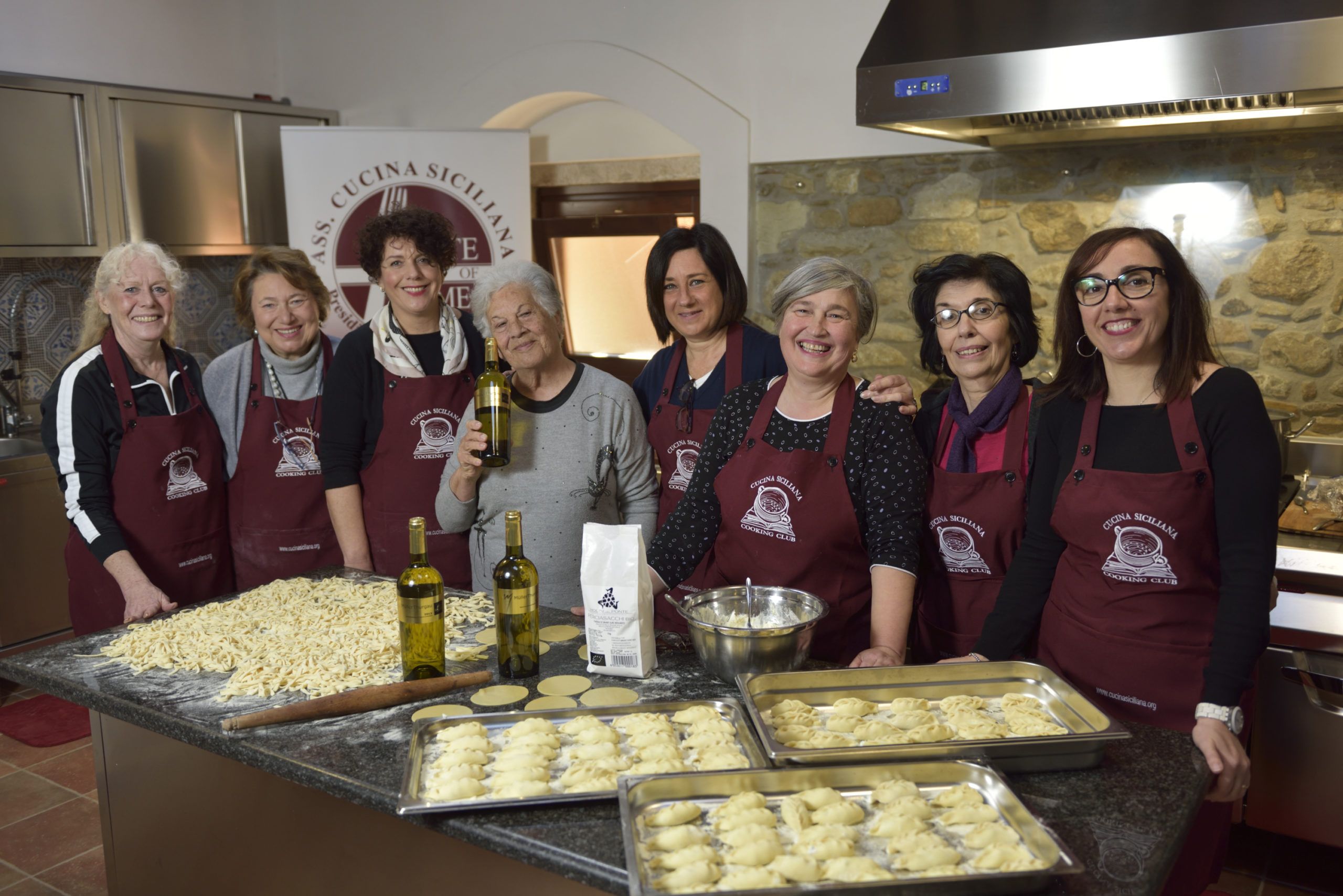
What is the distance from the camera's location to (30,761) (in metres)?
3.50

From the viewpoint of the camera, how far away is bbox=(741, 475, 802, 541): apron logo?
2076mm

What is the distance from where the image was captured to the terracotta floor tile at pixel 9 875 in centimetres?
280

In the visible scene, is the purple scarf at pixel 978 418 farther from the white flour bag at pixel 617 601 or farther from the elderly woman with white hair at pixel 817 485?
the white flour bag at pixel 617 601

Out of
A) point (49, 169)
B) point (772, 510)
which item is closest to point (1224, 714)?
point (772, 510)

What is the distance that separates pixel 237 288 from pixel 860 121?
1.92 meters

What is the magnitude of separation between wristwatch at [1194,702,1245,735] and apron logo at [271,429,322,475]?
2312 mm

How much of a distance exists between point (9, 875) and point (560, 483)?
6.78 ft

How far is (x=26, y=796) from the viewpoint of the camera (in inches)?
128

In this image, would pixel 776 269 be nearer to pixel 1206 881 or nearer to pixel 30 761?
pixel 1206 881

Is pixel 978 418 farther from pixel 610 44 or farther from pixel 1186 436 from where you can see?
pixel 610 44

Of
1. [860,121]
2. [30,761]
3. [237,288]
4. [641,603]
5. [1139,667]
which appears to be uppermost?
[860,121]

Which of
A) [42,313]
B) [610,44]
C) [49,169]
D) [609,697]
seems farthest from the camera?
[42,313]

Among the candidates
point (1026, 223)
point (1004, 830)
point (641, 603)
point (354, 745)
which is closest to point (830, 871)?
point (1004, 830)

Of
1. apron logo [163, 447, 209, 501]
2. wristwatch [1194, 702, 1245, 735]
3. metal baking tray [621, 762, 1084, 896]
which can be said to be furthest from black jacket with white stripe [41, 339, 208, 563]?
wristwatch [1194, 702, 1245, 735]
